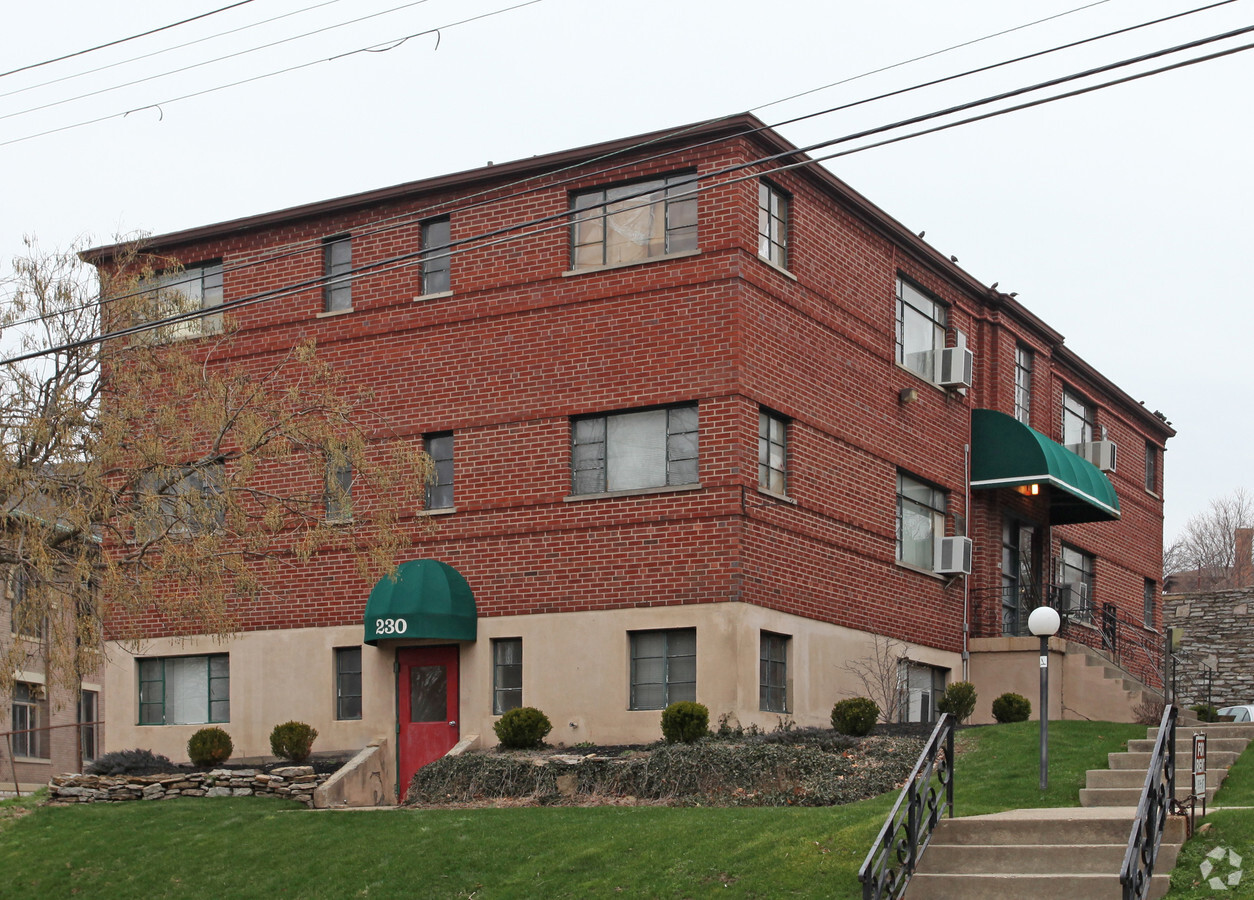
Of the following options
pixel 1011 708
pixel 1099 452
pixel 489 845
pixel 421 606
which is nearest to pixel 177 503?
pixel 489 845

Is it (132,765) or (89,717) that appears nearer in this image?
(132,765)

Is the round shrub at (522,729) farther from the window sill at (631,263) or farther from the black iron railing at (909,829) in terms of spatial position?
the black iron railing at (909,829)

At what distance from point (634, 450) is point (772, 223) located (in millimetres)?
4131

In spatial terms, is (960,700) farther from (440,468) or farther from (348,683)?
(348,683)

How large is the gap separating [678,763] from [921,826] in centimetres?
663

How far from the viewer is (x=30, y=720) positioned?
1667 inches

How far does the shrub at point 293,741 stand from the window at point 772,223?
10056 millimetres

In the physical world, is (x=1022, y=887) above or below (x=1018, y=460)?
below

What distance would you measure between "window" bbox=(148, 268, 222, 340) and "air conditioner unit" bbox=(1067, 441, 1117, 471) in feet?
60.4

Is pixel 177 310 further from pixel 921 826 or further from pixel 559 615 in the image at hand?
pixel 921 826

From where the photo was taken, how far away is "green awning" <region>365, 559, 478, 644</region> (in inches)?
950

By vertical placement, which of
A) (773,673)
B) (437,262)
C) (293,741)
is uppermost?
(437,262)

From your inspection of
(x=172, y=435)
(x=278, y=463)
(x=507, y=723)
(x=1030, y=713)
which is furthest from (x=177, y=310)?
(x=1030, y=713)

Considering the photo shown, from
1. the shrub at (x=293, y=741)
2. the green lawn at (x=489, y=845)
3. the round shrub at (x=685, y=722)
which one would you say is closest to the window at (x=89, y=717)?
the shrub at (x=293, y=741)
